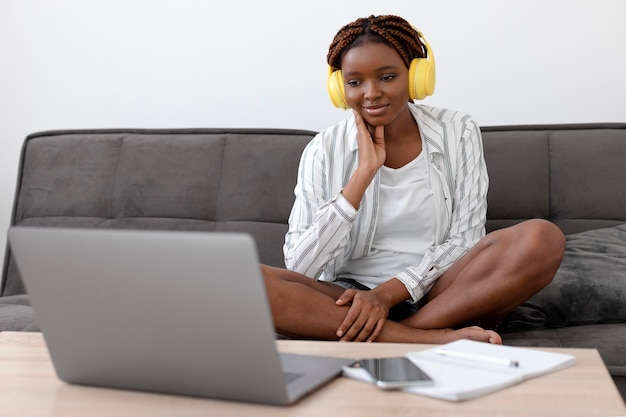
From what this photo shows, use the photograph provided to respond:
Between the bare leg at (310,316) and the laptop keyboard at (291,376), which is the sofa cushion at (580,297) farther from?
the laptop keyboard at (291,376)

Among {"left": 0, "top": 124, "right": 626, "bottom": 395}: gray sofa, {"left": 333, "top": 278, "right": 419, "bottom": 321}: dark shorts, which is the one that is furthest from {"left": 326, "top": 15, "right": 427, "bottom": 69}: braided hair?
{"left": 333, "top": 278, "right": 419, "bottom": 321}: dark shorts

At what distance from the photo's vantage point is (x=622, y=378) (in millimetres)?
1631

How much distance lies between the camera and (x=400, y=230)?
6.70 ft

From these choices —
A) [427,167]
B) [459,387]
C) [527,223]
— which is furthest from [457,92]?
[459,387]

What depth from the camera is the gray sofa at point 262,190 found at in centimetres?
194

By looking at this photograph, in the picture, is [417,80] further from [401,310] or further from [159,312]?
[159,312]

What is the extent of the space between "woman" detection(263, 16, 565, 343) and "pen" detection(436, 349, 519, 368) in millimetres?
666

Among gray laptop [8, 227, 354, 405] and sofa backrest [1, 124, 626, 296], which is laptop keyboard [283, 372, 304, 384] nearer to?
gray laptop [8, 227, 354, 405]

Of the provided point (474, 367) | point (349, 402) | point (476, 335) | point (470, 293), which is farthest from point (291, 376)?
point (470, 293)

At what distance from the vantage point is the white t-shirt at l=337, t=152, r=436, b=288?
79.6 inches

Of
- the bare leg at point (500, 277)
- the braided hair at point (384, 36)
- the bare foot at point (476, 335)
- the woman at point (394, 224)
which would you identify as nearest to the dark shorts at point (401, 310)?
the woman at point (394, 224)

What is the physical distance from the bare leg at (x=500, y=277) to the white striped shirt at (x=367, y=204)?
4.4 inches

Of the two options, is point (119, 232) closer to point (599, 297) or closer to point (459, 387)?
point (459, 387)

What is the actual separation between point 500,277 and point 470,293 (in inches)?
2.8
